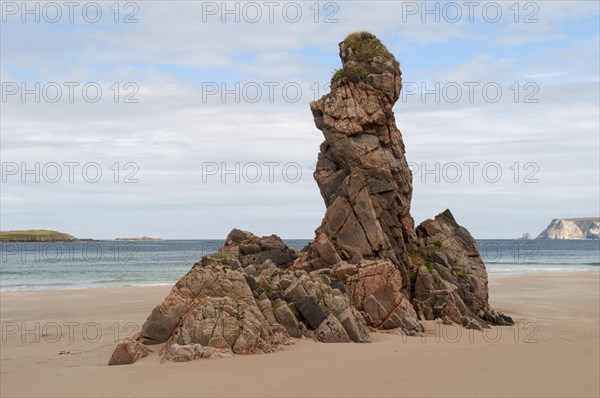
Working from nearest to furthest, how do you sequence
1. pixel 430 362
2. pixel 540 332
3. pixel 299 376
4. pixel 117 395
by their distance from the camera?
pixel 117 395 < pixel 299 376 < pixel 430 362 < pixel 540 332

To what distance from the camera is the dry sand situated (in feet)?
47.8

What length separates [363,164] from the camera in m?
29.8

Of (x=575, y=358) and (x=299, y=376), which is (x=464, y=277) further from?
(x=299, y=376)

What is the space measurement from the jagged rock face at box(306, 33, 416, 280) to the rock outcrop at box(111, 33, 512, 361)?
0.05m

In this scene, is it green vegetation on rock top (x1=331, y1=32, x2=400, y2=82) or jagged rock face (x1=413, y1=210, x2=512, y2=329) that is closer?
jagged rock face (x1=413, y1=210, x2=512, y2=329)

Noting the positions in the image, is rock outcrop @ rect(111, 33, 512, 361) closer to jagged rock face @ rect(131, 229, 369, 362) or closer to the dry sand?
jagged rock face @ rect(131, 229, 369, 362)

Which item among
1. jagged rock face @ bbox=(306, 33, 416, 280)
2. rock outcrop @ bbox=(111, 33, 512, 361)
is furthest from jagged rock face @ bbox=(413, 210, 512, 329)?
jagged rock face @ bbox=(306, 33, 416, 280)

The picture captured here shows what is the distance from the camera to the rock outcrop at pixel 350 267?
768 inches

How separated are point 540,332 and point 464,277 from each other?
547 centimetres

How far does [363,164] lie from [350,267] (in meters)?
5.98

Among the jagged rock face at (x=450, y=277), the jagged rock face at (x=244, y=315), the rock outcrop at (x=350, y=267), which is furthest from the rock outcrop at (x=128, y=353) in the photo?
the jagged rock face at (x=450, y=277)

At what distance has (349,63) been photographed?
30.8 metres

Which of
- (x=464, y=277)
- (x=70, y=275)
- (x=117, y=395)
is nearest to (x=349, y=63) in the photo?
(x=464, y=277)

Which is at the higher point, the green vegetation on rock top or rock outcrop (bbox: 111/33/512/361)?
the green vegetation on rock top
